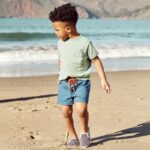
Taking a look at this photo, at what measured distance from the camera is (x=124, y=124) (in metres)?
7.03

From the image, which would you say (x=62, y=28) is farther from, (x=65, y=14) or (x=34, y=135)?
(x=34, y=135)

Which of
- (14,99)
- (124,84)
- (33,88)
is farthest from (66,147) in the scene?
(124,84)

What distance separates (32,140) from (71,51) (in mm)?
1090

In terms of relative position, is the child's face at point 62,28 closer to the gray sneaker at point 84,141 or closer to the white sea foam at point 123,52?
the gray sneaker at point 84,141

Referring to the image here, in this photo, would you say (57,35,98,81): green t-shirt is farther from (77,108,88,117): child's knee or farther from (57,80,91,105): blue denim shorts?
(77,108,88,117): child's knee

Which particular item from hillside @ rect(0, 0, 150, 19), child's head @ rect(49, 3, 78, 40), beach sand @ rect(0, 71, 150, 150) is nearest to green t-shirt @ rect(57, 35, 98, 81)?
child's head @ rect(49, 3, 78, 40)

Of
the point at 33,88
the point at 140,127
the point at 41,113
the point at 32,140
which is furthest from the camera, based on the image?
the point at 33,88

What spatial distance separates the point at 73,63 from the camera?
18.8ft

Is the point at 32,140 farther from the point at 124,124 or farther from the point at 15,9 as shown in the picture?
the point at 15,9

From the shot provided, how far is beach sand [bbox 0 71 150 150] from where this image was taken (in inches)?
237

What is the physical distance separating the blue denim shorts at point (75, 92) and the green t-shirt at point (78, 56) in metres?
0.06

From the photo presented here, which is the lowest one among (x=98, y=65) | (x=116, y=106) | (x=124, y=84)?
(x=124, y=84)

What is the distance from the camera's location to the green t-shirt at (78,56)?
5.70 m

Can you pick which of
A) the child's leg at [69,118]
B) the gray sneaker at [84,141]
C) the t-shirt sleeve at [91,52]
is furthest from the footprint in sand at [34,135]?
the t-shirt sleeve at [91,52]
